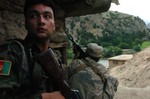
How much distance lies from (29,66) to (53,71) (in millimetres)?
124

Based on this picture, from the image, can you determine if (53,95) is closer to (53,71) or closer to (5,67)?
(53,71)

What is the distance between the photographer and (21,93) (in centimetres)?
151

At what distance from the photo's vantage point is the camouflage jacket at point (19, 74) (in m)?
1.46

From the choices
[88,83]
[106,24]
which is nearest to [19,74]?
[88,83]

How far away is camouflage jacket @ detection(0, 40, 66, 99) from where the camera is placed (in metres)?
1.46

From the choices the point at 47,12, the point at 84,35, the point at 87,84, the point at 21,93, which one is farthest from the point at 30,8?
the point at 84,35

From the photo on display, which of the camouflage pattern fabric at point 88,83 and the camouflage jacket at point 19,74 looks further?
the camouflage pattern fabric at point 88,83

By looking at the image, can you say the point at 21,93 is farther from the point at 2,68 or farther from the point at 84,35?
the point at 84,35

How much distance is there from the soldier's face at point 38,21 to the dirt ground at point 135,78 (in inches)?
279

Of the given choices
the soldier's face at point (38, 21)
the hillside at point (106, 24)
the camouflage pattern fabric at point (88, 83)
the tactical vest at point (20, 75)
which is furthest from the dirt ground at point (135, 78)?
the hillside at point (106, 24)

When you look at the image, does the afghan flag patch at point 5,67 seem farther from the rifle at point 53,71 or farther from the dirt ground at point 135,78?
the dirt ground at point 135,78

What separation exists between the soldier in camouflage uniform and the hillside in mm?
59655

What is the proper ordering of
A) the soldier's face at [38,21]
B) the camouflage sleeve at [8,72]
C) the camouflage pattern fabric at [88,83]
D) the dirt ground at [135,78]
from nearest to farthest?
the camouflage sleeve at [8,72] → the soldier's face at [38,21] → the camouflage pattern fabric at [88,83] → the dirt ground at [135,78]

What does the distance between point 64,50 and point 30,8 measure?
1.60 metres
